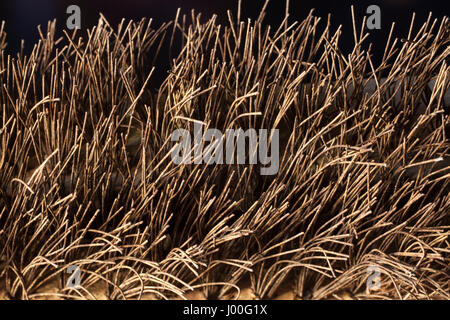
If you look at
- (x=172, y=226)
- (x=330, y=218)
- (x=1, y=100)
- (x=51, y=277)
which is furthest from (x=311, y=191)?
(x=1, y=100)

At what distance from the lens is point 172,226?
677 millimetres

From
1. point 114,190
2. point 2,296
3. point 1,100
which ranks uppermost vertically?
point 1,100

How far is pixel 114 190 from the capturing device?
692 mm

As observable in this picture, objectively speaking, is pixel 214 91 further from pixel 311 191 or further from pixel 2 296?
pixel 2 296

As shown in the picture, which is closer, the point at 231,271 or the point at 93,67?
the point at 231,271

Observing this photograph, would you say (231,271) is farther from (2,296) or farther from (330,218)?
(2,296)

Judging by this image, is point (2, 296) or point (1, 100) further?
point (1, 100)

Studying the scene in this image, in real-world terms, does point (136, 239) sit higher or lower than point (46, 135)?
lower

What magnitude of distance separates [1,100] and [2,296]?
0.26 m

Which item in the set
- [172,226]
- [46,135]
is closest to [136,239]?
[172,226]

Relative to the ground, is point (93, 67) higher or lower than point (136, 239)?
higher

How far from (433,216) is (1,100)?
0.53 meters

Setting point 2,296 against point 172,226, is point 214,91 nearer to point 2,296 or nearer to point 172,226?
point 172,226

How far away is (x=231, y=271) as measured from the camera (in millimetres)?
635
